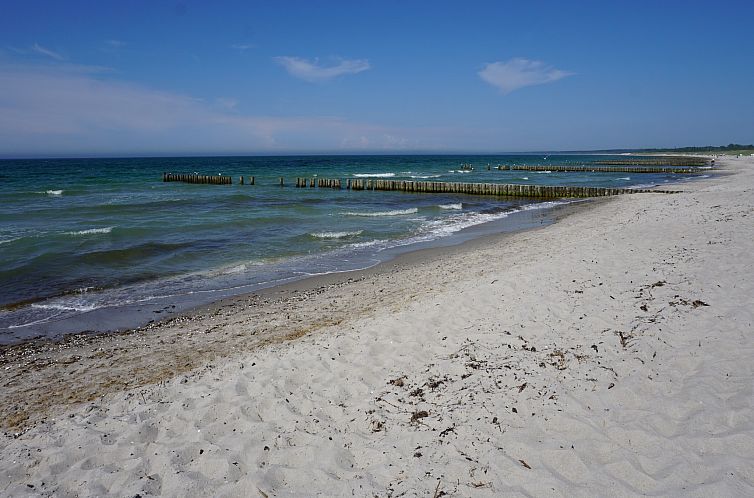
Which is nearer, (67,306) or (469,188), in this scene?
(67,306)

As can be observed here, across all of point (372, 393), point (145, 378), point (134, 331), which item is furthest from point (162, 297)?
point (372, 393)

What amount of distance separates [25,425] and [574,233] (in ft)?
50.5

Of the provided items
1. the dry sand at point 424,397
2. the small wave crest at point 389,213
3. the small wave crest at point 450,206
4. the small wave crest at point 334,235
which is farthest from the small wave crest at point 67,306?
the small wave crest at point 450,206

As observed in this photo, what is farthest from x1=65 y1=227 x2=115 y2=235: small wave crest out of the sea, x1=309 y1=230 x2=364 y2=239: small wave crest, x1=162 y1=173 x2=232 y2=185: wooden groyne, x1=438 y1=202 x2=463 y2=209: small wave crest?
x1=162 y1=173 x2=232 y2=185: wooden groyne

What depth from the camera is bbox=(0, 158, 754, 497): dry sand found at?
3.68m

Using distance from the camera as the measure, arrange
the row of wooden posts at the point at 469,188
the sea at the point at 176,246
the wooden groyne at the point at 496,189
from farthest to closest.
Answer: the row of wooden posts at the point at 469,188
the wooden groyne at the point at 496,189
the sea at the point at 176,246

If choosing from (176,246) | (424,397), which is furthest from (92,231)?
(424,397)

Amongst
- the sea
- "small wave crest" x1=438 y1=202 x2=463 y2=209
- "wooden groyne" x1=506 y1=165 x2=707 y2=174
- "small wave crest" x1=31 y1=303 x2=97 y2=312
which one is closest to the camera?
"small wave crest" x1=31 y1=303 x2=97 y2=312

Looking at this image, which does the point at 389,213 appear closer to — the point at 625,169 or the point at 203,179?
the point at 203,179

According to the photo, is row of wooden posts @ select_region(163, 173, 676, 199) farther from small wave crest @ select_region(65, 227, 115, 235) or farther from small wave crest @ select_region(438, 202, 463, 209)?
small wave crest @ select_region(65, 227, 115, 235)

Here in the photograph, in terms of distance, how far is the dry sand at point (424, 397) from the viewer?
12.1 feet

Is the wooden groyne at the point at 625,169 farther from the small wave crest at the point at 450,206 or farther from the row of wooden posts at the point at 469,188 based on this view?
the small wave crest at the point at 450,206

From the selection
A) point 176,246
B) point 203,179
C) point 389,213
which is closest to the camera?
point 176,246

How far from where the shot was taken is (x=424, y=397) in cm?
481
